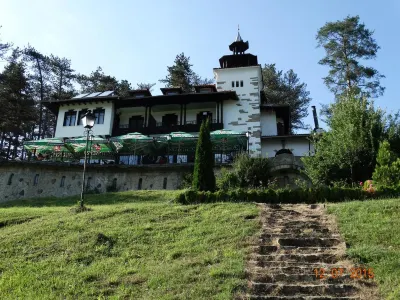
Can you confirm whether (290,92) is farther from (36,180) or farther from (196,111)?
(36,180)

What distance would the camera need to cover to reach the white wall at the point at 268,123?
114 ft

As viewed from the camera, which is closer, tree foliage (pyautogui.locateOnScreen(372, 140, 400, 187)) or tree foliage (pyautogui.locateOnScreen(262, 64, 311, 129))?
tree foliage (pyautogui.locateOnScreen(372, 140, 400, 187))

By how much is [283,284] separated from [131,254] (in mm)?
4197

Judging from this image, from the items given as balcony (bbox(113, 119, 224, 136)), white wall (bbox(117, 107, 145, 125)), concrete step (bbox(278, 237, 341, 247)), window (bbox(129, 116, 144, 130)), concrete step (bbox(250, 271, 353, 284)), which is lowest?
concrete step (bbox(250, 271, 353, 284))

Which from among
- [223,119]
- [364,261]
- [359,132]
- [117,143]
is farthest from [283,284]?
[223,119]

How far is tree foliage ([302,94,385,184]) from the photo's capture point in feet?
70.0

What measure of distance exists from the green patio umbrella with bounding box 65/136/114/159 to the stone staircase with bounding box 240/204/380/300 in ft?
64.9

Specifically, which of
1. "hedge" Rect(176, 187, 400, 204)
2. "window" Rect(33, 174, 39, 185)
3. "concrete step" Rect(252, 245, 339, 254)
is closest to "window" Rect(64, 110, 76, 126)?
"window" Rect(33, 174, 39, 185)

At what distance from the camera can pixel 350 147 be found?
21.4 meters

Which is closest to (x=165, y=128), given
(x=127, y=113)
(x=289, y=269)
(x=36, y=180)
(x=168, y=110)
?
(x=168, y=110)

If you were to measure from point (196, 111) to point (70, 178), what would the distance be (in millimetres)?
12132

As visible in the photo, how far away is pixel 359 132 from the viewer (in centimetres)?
2192

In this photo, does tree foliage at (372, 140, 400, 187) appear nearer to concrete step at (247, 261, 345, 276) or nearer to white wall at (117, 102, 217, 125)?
concrete step at (247, 261, 345, 276)

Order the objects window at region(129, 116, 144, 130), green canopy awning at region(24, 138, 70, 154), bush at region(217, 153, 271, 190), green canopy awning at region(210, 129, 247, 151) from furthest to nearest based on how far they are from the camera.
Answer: window at region(129, 116, 144, 130) < green canopy awning at region(24, 138, 70, 154) < green canopy awning at region(210, 129, 247, 151) < bush at region(217, 153, 271, 190)
